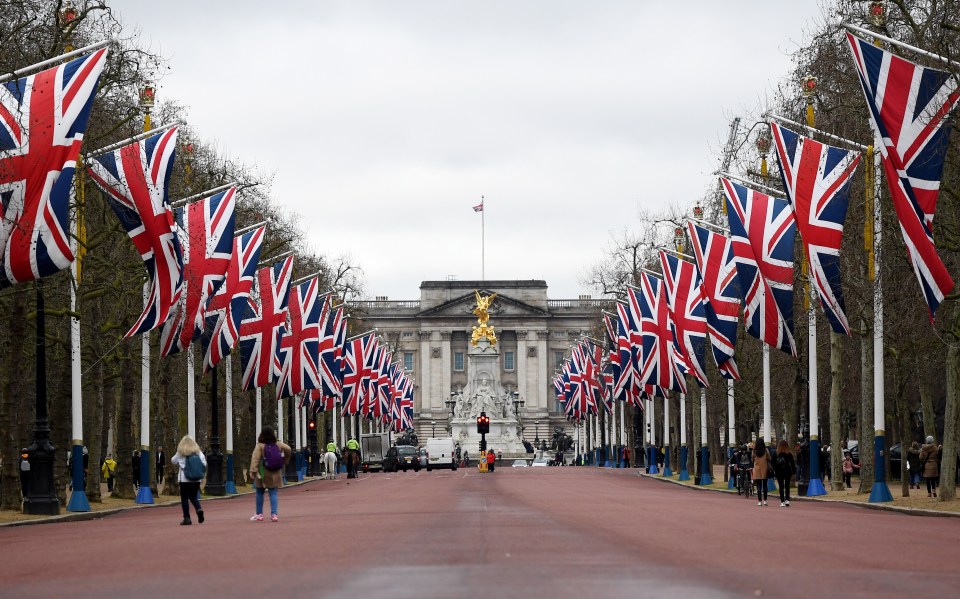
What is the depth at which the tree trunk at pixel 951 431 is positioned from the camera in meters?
36.1

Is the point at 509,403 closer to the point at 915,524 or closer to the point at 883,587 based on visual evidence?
the point at 915,524

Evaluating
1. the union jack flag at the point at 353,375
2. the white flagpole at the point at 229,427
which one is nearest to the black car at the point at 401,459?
the union jack flag at the point at 353,375

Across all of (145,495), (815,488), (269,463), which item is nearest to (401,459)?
(145,495)

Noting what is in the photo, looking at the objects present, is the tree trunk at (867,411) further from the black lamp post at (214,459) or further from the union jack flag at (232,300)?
the black lamp post at (214,459)

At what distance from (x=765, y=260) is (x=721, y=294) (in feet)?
20.6

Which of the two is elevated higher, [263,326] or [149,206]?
[149,206]

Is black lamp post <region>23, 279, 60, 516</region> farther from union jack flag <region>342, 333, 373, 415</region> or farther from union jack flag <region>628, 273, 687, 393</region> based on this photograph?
union jack flag <region>342, 333, 373, 415</region>

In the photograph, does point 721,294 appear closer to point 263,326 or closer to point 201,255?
point 201,255

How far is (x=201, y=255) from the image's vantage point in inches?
1598

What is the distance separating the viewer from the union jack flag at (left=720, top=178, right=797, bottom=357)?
1495 inches

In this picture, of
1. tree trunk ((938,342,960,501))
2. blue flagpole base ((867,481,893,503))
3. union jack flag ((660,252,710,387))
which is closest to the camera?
tree trunk ((938,342,960,501))

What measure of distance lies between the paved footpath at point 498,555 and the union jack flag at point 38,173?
4586 mm

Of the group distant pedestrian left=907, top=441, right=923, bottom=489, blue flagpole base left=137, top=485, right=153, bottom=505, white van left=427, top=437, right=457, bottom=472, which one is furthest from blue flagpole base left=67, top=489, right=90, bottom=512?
white van left=427, top=437, right=457, bottom=472

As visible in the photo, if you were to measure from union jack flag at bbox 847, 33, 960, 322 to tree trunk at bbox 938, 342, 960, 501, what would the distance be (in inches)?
400
